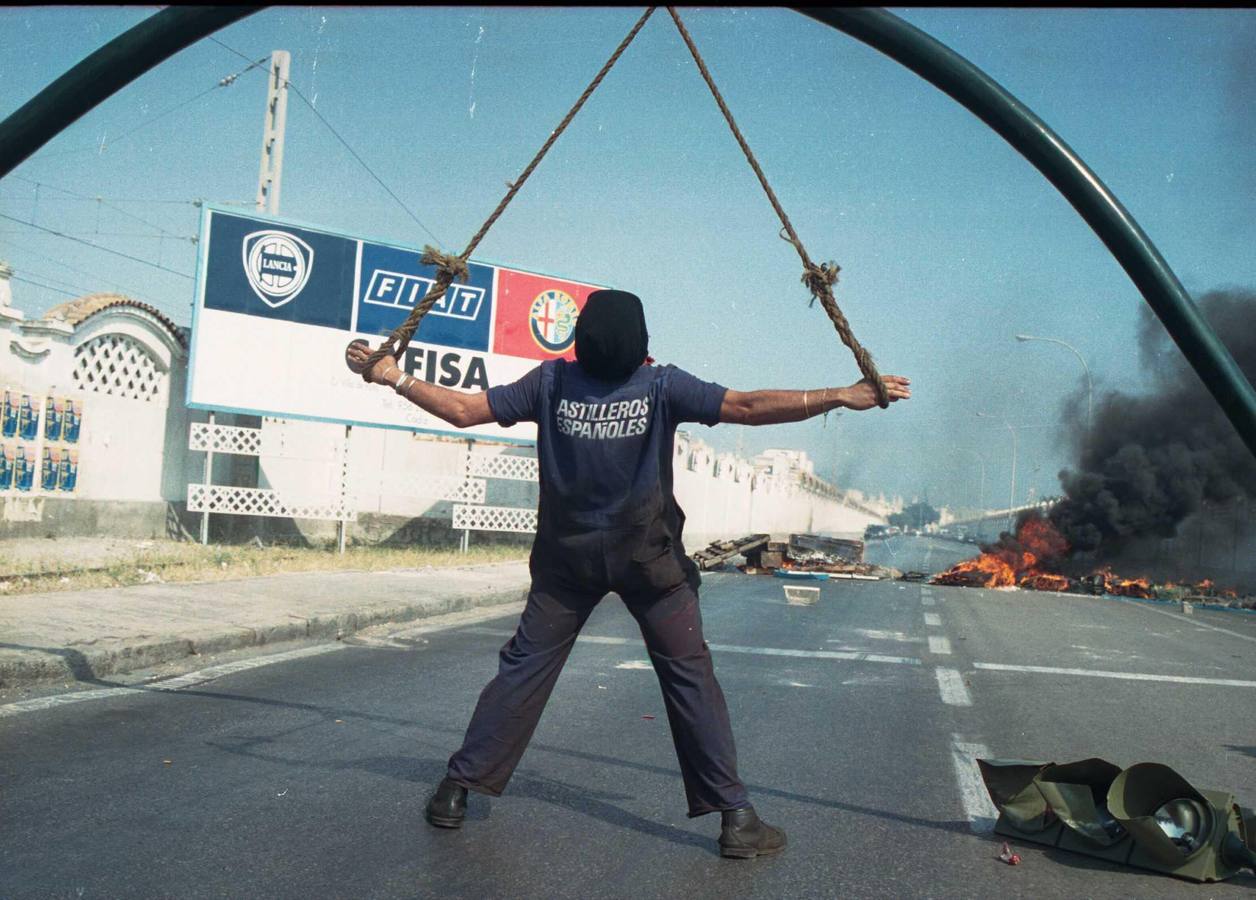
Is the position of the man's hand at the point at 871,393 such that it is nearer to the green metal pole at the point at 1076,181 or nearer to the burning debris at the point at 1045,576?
the green metal pole at the point at 1076,181

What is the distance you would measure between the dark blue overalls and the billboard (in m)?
13.2

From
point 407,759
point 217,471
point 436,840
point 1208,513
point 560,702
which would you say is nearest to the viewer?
point 436,840

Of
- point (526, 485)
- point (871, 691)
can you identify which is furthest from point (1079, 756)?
point (526, 485)

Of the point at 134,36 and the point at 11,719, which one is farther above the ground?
the point at 134,36

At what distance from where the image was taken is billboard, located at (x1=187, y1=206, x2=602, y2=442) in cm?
1691

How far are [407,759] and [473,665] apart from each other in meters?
3.04

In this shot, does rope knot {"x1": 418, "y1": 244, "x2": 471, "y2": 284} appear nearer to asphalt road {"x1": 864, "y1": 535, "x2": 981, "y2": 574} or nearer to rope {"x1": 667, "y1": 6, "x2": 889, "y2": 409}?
rope {"x1": 667, "y1": 6, "x2": 889, "y2": 409}

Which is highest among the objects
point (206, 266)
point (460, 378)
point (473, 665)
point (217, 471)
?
point (206, 266)

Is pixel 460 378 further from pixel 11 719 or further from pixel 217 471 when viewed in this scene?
pixel 11 719

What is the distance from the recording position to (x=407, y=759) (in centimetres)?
480

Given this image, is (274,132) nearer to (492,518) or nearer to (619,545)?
(492,518)

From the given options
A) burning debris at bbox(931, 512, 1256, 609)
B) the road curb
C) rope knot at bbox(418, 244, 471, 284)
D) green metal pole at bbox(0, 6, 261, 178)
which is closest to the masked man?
rope knot at bbox(418, 244, 471, 284)

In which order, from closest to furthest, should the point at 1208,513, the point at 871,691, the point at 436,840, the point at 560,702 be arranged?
1. the point at 436,840
2. the point at 560,702
3. the point at 871,691
4. the point at 1208,513

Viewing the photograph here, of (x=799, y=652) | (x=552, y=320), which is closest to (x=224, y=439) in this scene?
(x=552, y=320)
